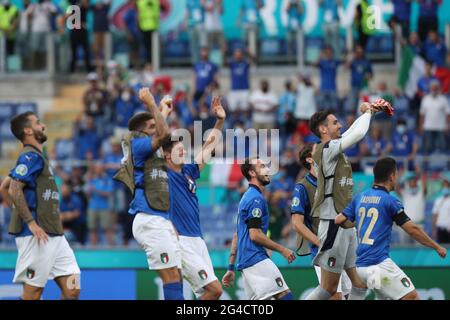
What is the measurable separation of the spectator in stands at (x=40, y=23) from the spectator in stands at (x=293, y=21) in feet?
18.4

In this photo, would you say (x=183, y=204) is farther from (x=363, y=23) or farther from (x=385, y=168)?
(x=363, y=23)

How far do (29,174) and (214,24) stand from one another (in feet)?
55.3

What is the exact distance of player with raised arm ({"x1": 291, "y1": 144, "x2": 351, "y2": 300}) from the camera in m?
15.4

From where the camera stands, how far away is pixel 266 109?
91.0 ft

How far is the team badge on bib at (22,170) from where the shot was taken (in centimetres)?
1467

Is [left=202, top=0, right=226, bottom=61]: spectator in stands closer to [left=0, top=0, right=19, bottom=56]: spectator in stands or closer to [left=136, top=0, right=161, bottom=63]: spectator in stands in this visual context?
[left=136, top=0, right=161, bottom=63]: spectator in stands

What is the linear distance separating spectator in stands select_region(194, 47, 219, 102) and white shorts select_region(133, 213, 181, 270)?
14.1 m

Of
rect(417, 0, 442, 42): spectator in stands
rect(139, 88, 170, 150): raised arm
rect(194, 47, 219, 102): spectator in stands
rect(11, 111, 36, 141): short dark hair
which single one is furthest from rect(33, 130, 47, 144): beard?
rect(417, 0, 442, 42): spectator in stands

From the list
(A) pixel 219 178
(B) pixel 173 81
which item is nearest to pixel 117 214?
(A) pixel 219 178

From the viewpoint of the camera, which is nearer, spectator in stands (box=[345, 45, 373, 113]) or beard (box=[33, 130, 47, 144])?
beard (box=[33, 130, 47, 144])

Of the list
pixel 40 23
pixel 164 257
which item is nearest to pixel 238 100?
pixel 40 23
